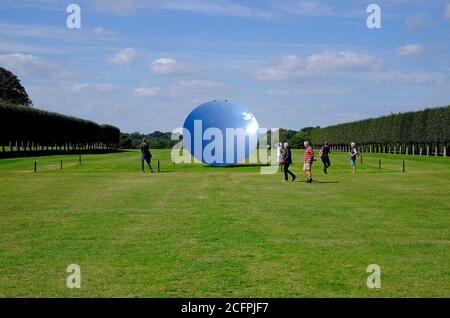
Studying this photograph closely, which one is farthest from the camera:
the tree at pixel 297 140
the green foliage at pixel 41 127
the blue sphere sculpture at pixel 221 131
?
the tree at pixel 297 140

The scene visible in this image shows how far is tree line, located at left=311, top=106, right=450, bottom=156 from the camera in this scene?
2852 inches

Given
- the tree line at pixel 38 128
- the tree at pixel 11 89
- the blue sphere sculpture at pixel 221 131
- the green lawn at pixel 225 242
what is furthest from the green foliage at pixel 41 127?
the green lawn at pixel 225 242

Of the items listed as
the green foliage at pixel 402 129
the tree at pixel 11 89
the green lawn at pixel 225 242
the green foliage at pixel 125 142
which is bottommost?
the green lawn at pixel 225 242

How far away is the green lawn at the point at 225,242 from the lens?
917 centimetres

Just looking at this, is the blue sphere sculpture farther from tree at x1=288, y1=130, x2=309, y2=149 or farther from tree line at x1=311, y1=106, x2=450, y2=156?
tree at x1=288, y1=130, x2=309, y2=149

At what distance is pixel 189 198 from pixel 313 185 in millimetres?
7907

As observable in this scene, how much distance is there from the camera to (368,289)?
29.4ft

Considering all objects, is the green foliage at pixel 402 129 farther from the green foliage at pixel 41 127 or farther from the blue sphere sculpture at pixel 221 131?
the green foliage at pixel 41 127

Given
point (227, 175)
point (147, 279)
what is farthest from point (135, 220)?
point (227, 175)

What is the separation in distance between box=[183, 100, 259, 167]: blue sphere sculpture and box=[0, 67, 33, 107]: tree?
7778cm

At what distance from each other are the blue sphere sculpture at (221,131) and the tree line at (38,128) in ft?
131

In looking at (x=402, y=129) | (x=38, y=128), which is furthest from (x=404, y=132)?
(x=38, y=128)

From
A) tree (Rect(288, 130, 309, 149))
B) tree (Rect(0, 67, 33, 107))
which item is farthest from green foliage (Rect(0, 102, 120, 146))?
tree (Rect(288, 130, 309, 149))
